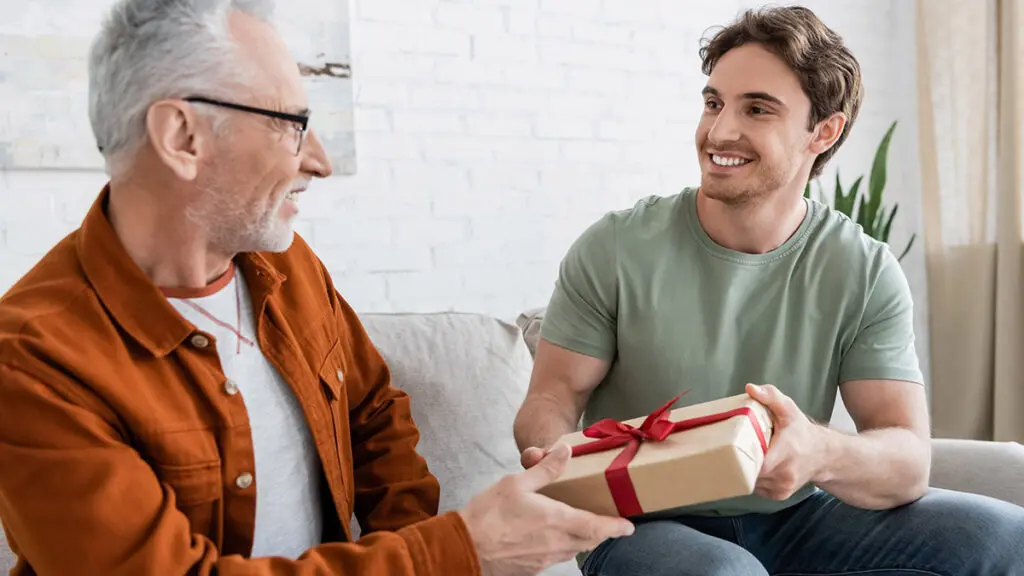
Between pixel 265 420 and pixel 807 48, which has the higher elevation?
pixel 807 48

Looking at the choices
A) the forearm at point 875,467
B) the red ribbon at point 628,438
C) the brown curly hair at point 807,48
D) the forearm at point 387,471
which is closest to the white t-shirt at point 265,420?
the forearm at point 387,471

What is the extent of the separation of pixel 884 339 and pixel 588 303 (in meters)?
0.52

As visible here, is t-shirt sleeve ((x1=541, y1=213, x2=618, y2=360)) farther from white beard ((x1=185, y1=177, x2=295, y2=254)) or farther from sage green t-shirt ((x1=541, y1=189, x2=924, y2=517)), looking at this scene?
white beard ((x1=185, y1=177, x2=295, y2=254))

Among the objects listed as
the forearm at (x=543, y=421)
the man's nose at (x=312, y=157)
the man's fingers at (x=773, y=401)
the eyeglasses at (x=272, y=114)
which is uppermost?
the eyeglasses at (x=272, y=114)

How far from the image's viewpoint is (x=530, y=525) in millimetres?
1188

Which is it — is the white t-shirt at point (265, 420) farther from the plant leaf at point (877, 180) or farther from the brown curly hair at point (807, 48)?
the plant leaf at point (877, 180)

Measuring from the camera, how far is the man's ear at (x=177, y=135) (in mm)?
1202

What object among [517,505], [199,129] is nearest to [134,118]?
[199,129]

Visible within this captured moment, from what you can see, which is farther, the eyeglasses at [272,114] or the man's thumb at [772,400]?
the man's thumb at [772,400]

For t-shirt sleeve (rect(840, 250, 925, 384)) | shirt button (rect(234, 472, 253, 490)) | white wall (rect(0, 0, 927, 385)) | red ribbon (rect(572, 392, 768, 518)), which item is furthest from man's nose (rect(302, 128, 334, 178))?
white wall (rect(0, 0, 927, 385))

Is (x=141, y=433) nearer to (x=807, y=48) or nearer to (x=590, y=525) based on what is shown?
(x=590, y=525)

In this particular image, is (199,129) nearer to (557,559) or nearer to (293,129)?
(293,129)

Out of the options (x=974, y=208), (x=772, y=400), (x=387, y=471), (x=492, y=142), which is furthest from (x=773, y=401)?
(x=974, y=208)

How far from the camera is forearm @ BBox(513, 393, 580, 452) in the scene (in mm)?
1629
